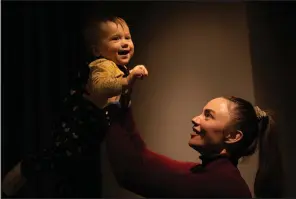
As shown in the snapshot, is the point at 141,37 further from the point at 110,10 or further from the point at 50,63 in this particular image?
→ the point at 50,63

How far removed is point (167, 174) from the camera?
1.79 m

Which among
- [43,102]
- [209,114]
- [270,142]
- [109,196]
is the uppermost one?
[43,102]

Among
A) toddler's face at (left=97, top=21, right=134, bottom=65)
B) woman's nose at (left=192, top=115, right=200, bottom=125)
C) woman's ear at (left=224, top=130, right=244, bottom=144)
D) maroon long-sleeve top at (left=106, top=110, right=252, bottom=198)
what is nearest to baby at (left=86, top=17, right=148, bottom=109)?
toddler's face at (left=97, top=21, right=134, bottom=65)

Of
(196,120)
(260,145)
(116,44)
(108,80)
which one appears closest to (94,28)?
(116,44)

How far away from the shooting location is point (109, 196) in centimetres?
177

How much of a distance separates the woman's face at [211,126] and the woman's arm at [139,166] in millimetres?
91

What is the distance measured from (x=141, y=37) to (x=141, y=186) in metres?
0.55

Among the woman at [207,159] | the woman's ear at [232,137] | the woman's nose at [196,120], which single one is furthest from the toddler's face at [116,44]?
the woman's ear at [232,137]

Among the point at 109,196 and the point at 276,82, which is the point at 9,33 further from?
the point at 276,82

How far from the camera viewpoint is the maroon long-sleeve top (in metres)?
1.78

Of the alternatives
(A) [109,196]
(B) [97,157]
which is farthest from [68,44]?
(A) [109,196]

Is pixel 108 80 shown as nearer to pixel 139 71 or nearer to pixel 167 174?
pixel 139 71

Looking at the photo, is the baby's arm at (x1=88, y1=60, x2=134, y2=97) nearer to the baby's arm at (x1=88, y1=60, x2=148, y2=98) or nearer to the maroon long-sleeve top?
the baby's arm at (x1=88, y1=60, x2=148, y2=98)

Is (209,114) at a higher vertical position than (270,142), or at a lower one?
higher
